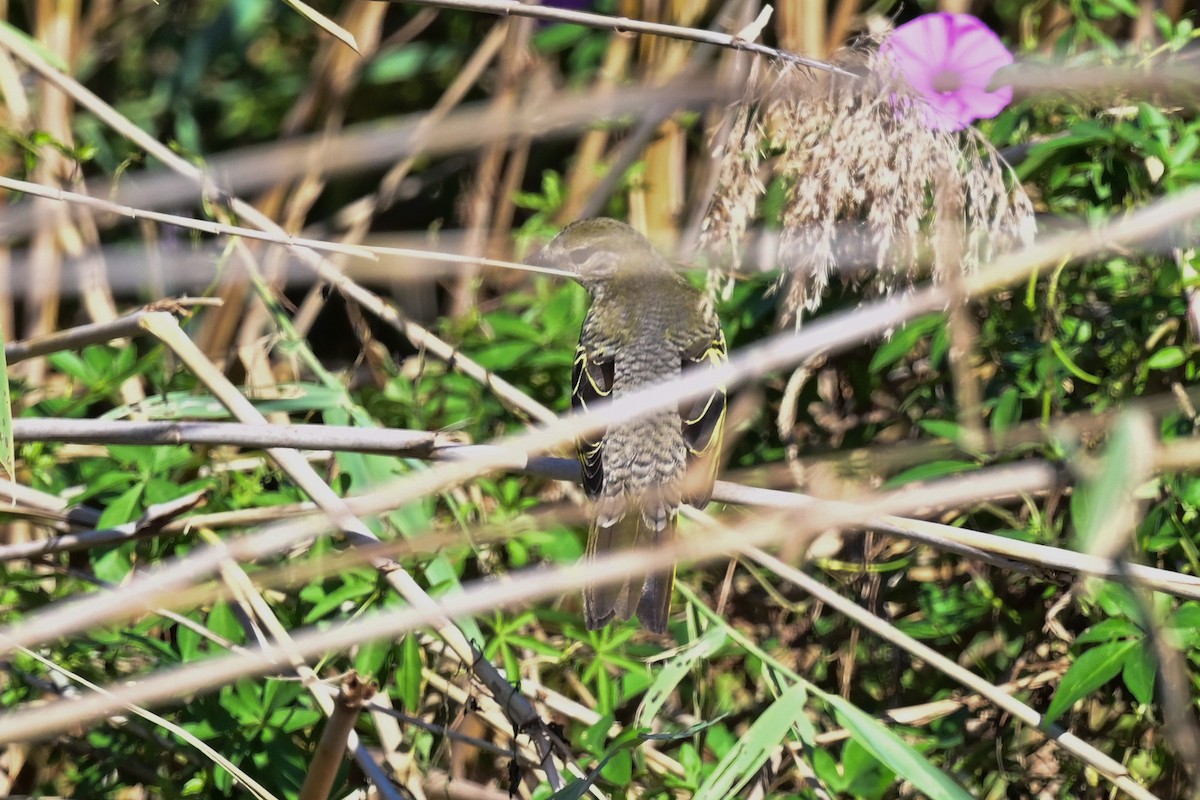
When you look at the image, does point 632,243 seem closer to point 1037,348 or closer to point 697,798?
point 1037,348

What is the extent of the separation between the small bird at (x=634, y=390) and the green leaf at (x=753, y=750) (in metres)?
0.35

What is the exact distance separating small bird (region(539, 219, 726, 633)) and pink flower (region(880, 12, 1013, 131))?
2.34 ft

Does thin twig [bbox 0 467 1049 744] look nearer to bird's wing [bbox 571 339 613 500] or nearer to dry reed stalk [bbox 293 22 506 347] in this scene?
bird's wing [bbox 571 339 613 500]

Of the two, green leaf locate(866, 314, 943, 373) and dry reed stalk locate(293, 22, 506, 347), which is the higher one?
dry reed stalk locate(293, 22, 506, 347)

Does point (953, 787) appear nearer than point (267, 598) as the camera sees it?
Yes

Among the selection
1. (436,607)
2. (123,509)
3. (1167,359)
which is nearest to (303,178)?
(123,509)

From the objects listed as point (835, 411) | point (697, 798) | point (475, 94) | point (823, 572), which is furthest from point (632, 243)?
point (475, 94)

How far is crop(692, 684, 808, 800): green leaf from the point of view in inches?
84.1

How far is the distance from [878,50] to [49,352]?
1795mm

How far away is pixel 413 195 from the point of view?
4977mm

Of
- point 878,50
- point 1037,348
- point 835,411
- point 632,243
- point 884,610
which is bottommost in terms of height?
point 884,610

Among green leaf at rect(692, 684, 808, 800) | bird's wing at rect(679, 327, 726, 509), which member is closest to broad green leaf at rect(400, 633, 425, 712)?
green leaf at rect(692, 684, 808, 800)

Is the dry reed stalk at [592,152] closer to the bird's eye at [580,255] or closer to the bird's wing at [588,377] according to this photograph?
the bird's eye at [580,255]

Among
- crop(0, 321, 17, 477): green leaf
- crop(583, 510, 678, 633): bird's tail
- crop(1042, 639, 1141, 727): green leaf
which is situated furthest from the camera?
crop(583, 510, 678, 633): bird's tail
